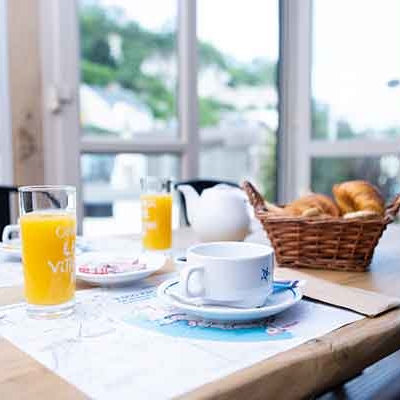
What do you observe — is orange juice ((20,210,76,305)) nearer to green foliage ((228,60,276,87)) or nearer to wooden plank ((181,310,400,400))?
wooden plank ((181,310,400,400))

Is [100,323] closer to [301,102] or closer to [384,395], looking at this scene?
[384,395]

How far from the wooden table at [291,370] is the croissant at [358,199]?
0.33 metres

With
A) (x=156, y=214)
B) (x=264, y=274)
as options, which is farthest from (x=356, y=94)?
(x=264, y=274)

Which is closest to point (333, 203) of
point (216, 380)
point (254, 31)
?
point (216, 380)

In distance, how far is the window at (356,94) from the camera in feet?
9.05

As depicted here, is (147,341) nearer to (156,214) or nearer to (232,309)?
(232,309)

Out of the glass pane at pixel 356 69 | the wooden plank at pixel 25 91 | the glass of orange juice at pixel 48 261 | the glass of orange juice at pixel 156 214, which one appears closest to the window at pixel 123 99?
the wooden plank at pixel 25 91

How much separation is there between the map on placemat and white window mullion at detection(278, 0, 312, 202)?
257cm

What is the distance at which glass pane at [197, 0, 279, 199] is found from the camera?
122 inches

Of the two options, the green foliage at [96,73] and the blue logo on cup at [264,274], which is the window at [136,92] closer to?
the green foliage at [96,73]

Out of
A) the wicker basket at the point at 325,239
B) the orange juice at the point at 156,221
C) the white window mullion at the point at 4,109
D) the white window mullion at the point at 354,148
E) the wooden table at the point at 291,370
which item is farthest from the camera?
the white window mullion at the point at 354,148

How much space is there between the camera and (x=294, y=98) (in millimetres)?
3213

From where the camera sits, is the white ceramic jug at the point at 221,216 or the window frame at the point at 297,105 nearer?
the white ceramic jug at the point at 221,216

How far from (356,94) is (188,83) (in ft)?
3.42
